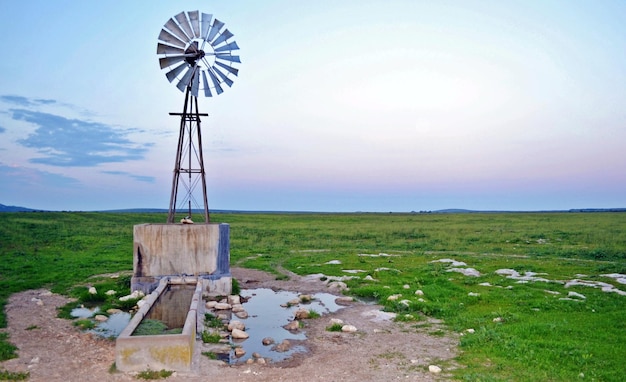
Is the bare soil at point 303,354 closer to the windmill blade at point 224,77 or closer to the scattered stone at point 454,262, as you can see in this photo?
the windmill blade at point 224,77

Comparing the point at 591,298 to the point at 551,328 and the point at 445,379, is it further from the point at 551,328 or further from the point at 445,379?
the point at 445,379

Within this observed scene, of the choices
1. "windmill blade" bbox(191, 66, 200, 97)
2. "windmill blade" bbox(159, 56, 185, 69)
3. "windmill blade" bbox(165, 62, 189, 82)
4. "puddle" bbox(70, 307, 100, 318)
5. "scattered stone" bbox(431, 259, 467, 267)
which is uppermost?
"windmill blade" bbox(159, 56, 185, 69)

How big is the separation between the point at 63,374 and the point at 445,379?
7.94m

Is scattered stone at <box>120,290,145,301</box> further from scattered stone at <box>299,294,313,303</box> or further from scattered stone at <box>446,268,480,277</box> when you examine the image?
scattered stone at <box>446,268,480,277</box>

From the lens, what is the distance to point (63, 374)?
967 centimetres

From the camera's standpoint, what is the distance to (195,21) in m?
19.1

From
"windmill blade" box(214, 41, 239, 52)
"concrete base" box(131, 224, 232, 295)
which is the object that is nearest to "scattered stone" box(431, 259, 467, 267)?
"concrete base" box(131, 224, 232, 295)

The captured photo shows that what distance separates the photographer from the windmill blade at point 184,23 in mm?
18859

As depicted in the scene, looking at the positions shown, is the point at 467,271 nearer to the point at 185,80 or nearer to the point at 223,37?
the point at 223,37

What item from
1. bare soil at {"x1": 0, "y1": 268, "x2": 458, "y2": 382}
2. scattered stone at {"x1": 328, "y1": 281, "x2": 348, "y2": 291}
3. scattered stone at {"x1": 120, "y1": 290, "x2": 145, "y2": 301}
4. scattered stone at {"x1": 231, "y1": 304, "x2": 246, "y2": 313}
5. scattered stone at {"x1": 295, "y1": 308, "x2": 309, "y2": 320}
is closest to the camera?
bare soil at {"x1": 0, "y1": 268, "x2": 458, "y2": 382}

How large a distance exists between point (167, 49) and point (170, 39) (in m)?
0.43

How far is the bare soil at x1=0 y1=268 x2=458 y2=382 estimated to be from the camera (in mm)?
9742

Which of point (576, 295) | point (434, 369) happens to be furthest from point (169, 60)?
point (576, 295)

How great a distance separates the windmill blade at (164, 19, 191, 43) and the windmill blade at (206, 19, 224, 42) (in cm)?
87
